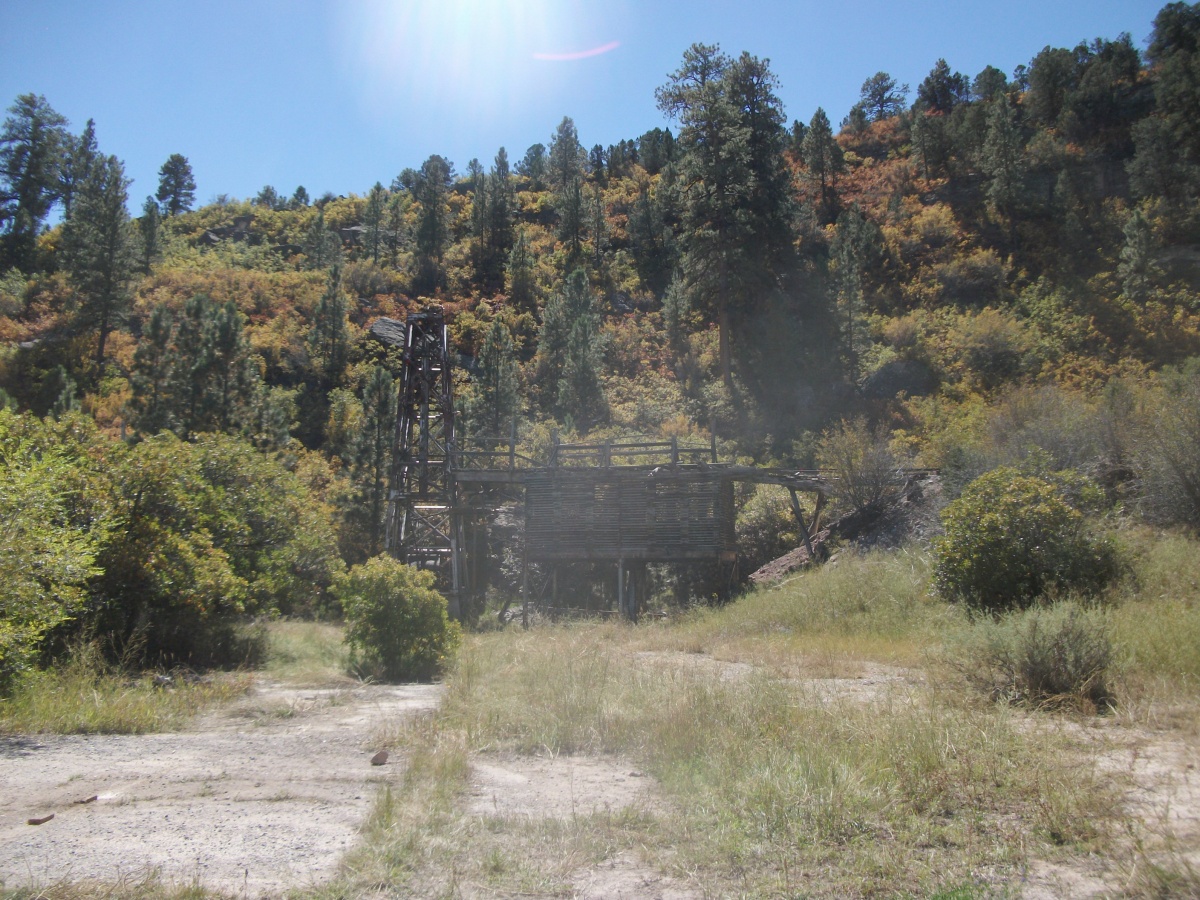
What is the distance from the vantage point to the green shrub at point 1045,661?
787cm

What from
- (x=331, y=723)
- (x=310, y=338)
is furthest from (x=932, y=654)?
(x=310, y=338)

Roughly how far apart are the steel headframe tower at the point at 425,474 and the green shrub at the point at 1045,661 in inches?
747

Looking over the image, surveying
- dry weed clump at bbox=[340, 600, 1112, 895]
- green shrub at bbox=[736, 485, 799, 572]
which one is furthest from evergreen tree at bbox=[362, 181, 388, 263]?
dry weed clump at bbox=[340, 600, 1112, 895]

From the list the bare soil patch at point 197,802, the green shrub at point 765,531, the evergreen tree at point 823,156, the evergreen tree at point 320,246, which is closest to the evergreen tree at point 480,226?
the evergreen tree at point 320,246

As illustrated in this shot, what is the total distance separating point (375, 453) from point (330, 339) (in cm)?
2019

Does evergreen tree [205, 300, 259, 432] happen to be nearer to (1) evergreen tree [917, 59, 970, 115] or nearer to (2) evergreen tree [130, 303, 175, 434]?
(2) evergreen tree [130, 303, 175, 434]

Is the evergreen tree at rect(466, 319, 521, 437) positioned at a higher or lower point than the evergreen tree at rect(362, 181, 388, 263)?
lower

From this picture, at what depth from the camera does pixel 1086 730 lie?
680 cm

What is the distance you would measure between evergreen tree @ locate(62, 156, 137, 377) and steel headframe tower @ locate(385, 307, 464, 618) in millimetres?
29022

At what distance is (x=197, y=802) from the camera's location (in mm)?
5746

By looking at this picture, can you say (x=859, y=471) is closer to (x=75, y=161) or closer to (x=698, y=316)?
(x=698, y=316)

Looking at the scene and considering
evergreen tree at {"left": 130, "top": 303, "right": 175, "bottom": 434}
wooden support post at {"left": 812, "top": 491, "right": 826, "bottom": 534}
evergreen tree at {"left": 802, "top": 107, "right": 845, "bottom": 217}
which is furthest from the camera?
evergreen tree at {"left": 802, "top": 107, "right": 845, "bottom": 217}

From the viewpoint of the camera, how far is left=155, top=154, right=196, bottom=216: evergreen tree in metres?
88.4

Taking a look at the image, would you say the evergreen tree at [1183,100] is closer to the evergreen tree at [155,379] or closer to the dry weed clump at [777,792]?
the dry weed clump at [777,792]
